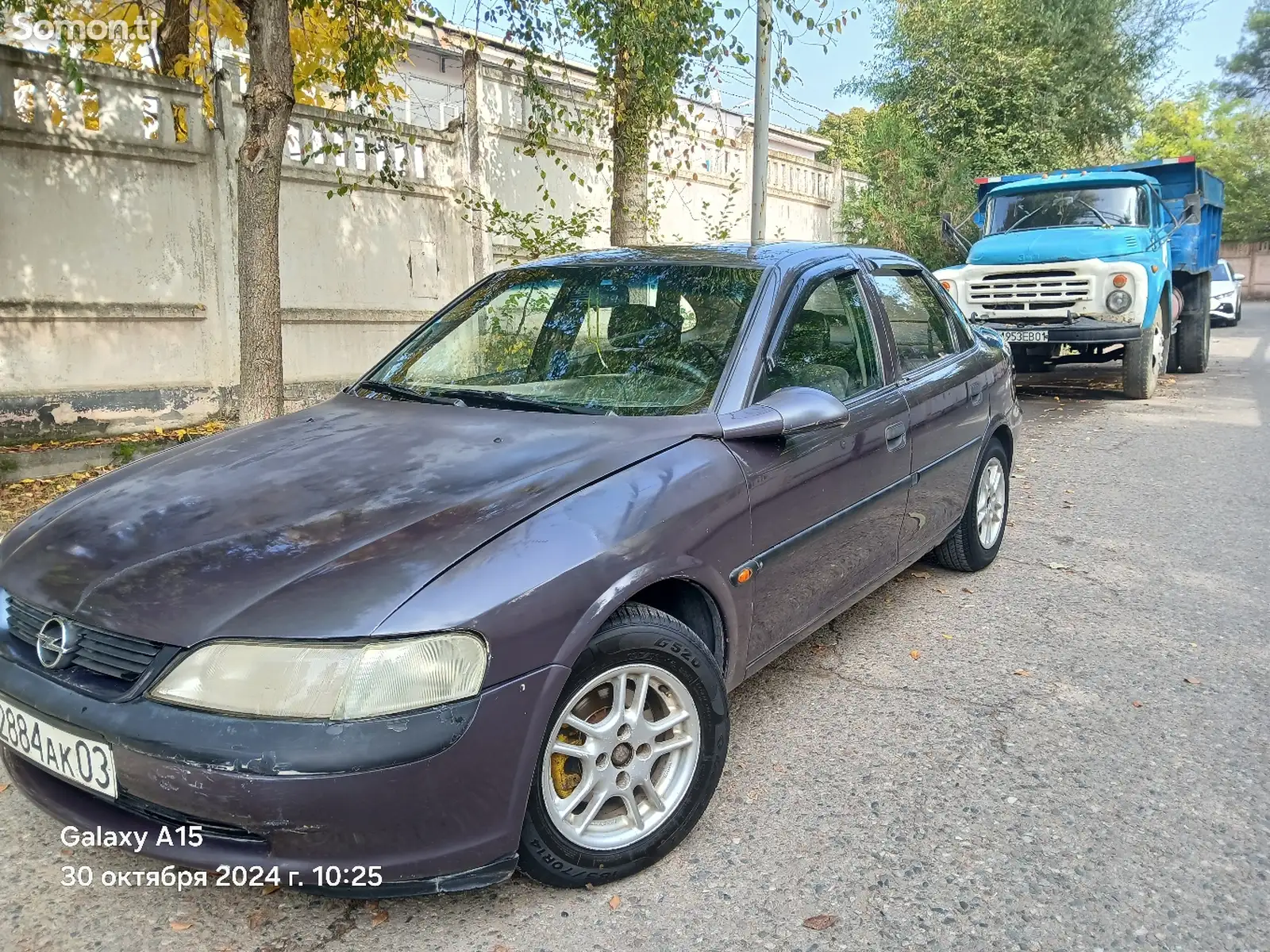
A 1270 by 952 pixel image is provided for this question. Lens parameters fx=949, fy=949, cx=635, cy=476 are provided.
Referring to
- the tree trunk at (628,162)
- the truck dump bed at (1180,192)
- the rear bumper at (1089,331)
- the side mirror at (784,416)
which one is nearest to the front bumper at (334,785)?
the side mirror at (784,416)

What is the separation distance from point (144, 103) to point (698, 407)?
696cm

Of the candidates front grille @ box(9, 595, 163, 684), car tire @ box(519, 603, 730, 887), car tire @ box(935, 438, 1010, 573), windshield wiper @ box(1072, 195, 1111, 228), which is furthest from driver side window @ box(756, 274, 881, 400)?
windshield wiper @ box(1072, 195, 1111, 228)

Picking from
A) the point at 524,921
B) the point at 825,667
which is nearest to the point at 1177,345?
the point at 825,667

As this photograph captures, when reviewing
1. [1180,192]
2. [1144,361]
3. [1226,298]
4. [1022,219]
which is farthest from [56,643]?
[1226,298]

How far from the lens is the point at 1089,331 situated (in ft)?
33.8

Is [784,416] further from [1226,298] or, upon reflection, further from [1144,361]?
[1226,298]

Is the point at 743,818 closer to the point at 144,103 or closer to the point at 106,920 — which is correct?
the point at 106,920

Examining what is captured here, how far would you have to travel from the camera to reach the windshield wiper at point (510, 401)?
2.98 m

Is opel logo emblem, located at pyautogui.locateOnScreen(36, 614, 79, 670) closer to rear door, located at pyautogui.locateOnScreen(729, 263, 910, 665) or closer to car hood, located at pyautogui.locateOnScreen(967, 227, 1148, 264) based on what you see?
rear door, located at pyautogui.locateOnScreen(729, 263, 910, 665)

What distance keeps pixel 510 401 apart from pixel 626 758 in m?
1.26

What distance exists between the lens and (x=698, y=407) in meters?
2.88

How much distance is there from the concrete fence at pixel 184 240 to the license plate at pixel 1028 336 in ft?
18.9

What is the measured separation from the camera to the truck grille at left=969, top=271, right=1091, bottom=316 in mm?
10312

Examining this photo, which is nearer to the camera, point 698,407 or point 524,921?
point 524,921
